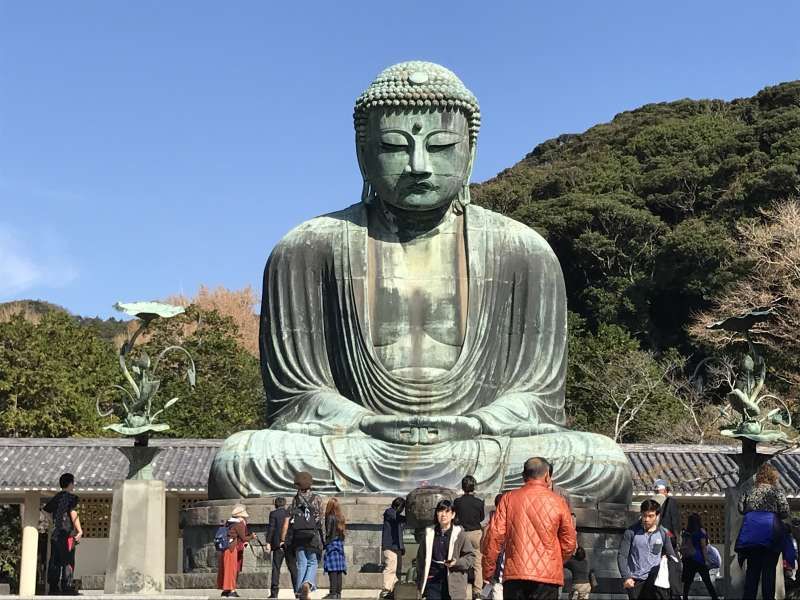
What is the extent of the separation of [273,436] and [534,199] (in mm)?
36769

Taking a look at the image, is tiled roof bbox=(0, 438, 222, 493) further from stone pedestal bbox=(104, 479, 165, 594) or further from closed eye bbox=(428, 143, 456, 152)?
stone pedestal bbox=(104, 479, 165, 594)

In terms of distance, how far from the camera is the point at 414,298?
15.9 metres

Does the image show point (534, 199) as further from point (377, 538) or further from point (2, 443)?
point (377, 538)

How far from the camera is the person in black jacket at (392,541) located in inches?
466

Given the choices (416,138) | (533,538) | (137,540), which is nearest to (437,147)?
(416,138)

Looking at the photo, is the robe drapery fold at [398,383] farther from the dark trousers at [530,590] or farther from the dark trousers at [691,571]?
the dark trousers at [530,590]

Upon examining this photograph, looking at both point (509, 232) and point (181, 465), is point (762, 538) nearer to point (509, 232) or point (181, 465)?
point (509, 232)

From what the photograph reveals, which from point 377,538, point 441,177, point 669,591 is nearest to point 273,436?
point 377,538

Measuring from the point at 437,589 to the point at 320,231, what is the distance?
6871 mm

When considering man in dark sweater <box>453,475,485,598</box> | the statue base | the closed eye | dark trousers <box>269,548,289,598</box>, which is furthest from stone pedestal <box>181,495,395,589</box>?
the closed eye

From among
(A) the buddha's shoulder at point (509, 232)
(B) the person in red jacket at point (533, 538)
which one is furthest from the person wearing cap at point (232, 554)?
(A) the buddha's shoulder at point (509, 232)

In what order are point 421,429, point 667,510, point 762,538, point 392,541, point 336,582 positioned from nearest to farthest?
point 762,538 → point 336,582 → point 392,541 → point 667,510 → point 421,429

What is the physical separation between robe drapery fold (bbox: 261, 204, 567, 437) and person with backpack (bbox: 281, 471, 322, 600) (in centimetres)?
379

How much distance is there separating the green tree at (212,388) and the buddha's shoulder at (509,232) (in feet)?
59.1
